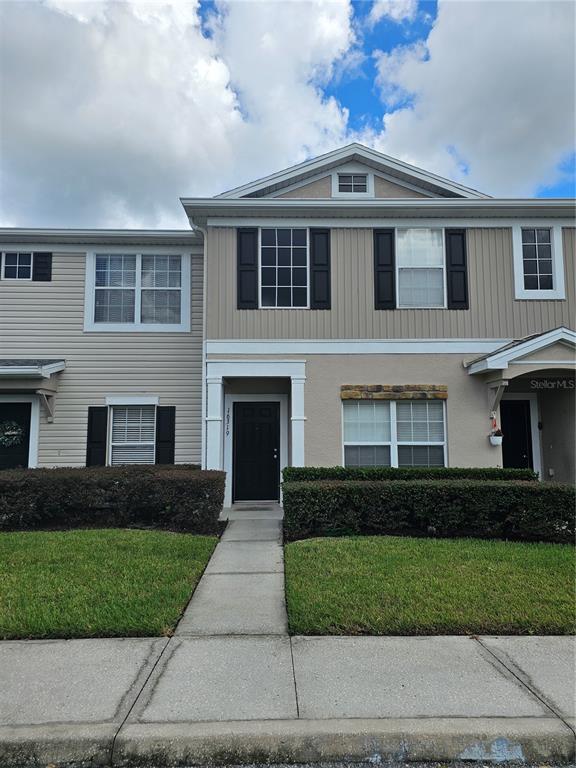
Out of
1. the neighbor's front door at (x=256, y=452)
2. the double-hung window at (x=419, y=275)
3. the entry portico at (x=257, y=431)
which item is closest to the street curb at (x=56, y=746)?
the entry portico at (x=257, y=431)

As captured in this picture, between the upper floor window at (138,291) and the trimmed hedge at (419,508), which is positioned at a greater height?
the upper floor window at (138,291)

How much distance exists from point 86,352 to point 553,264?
9927 millimetres

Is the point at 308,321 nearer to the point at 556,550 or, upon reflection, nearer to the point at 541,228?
the point at 541,228

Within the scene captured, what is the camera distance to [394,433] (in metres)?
10.0

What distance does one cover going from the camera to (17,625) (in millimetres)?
4492

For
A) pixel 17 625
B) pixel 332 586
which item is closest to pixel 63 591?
pixel 17 625

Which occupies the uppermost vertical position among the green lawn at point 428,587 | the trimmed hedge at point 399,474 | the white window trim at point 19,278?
the white window trim at point 19,278

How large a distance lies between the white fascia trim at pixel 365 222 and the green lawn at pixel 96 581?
609 cm

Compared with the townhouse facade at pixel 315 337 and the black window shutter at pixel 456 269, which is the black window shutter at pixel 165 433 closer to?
the townhouse facade at pixel 315 337

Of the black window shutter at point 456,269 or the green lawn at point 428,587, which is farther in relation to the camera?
the black window shutter at point 456,269

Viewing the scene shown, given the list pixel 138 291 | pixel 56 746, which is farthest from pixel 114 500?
pixel 56 746

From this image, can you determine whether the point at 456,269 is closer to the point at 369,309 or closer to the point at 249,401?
the point at 369,309

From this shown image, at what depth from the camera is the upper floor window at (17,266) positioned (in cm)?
1152

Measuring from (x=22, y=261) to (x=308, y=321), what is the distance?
6.61 m
